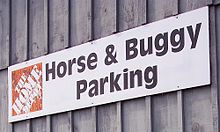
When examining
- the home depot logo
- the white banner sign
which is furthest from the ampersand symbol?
the home depot logo

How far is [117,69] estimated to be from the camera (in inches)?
294

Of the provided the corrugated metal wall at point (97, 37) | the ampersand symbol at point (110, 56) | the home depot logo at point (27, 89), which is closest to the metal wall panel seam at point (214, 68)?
the corrugated metal wall at point (97, 37)

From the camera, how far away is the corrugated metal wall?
654 cm

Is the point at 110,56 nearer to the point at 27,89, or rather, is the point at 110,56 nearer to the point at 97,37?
the point at 97,37

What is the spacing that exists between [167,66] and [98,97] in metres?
1.09

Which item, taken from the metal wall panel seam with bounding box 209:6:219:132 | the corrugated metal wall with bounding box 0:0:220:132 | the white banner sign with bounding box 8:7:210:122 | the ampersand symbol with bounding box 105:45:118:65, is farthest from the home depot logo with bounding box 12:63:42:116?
the metal wall panel seam with bounding box 209:6:219:132

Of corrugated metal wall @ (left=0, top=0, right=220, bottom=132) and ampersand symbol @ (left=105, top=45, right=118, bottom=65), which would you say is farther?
ampersand symbol @ (left=105, top=45, right=118, bottom=65)

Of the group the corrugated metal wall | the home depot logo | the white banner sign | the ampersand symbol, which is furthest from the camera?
the home depot logo

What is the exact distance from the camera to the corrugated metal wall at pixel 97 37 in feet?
21.4

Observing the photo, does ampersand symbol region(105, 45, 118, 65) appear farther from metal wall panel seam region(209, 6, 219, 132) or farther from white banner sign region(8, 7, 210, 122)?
metal wall panel seam region(209, 6, 219, 132)

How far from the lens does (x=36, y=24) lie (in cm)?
877

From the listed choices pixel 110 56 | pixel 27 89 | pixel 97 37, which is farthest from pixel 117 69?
pixel 27 89

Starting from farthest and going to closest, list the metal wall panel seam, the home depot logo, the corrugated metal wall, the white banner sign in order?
the home depot logo < the white banner sign < the corrugated metal wall < the metal wall panel seam

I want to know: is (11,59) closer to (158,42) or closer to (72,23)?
(72,23)
